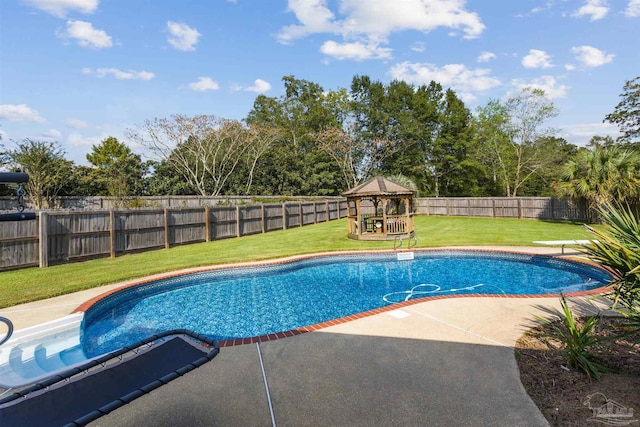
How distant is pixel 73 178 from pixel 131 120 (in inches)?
324

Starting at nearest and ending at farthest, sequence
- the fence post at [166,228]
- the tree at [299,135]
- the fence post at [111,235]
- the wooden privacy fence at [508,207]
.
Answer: the fence post at [111,235] < the fence post at [166,228] < the wooden privacy fence at [508,207] < the tree at [299,135]

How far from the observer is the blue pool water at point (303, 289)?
20.0 feet

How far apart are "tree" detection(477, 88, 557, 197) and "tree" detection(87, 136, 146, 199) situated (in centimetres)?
3414

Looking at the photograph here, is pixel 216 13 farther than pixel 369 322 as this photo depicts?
Yes

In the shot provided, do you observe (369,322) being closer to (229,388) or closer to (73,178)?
(229,388)

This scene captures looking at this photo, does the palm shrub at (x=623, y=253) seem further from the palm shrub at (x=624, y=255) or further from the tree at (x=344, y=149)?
the tree at (x=344, y=149)

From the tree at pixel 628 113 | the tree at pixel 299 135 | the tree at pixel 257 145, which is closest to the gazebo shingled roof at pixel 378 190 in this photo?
the tree at pixel 257 145

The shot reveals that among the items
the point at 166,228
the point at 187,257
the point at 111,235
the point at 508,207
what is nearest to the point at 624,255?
the point at 187,257

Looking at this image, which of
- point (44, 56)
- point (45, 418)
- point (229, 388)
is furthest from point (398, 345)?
point (44, 56)

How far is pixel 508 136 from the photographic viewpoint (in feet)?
110

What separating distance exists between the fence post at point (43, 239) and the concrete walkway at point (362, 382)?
902 cm

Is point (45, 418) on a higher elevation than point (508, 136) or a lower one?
lower

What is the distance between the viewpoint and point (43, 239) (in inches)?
378

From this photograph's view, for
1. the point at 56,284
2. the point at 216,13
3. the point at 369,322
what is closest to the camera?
the point at 369,322
